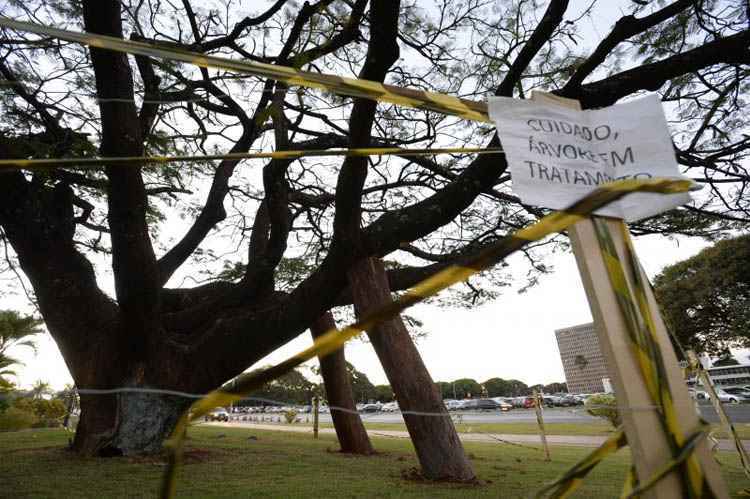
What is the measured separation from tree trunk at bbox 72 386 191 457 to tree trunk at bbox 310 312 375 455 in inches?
73.2

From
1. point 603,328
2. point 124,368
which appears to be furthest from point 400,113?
point 603,328

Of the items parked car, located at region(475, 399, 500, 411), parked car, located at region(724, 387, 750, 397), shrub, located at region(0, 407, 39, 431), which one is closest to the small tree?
shrub, located at region(0, 407, 39, 431)

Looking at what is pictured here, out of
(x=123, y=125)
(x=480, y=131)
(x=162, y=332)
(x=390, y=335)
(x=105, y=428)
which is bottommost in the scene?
(x=105, y=428)

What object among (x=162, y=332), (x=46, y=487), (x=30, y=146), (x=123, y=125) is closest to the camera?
(x=46, y=487)

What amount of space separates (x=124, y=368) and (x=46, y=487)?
170 cm

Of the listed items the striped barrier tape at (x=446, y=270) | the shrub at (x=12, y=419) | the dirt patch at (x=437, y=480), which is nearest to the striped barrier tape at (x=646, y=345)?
the striped barrier tape at (x=446, y=270)

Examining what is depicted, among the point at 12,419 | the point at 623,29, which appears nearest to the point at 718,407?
the point at 623,29

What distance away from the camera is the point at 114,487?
2.75 meters

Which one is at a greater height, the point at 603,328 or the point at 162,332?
the point at 162,332

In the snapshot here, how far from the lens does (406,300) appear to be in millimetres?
741

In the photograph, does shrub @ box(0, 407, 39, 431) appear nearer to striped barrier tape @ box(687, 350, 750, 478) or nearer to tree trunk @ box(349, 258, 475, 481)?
tree trunk @ box(349, 258, 475, 481)

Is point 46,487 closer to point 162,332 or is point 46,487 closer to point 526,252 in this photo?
point 162,332

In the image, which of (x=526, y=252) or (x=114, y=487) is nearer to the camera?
(x=114, y=487)

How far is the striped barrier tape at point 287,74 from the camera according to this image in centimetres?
105
